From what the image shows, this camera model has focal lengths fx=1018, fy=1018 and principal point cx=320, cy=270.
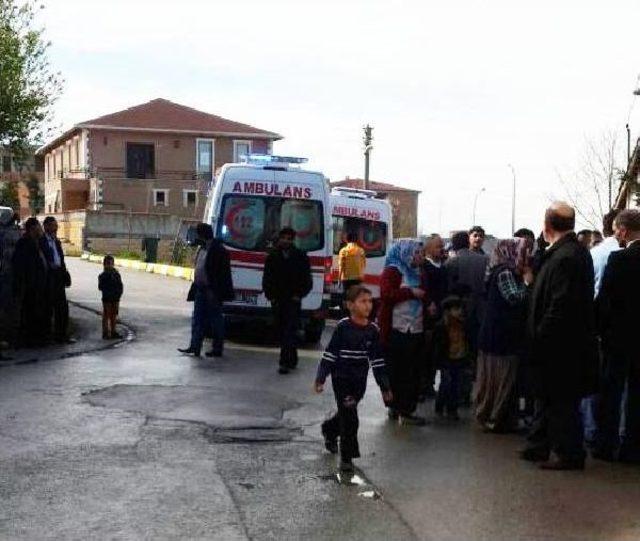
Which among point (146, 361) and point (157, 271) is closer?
point (146, 361)

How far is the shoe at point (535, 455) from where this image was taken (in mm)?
7871

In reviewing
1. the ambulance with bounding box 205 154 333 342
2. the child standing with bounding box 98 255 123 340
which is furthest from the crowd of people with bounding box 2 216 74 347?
the ambulance with bounding box 205 154 333 342

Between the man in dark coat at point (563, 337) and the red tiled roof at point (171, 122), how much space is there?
204 feet

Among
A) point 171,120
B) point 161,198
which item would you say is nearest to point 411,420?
point 161,198

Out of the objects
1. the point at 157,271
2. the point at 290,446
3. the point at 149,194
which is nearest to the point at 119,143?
the point at 149,194

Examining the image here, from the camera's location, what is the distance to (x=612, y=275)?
Answer: 780cm

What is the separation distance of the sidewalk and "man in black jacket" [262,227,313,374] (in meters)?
3.05

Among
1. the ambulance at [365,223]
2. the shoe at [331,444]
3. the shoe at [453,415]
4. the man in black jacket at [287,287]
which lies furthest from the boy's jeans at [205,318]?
the ambulance at [365,223]

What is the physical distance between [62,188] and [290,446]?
61969 mm

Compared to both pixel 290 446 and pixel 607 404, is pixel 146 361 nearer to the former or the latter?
pixel 290 446

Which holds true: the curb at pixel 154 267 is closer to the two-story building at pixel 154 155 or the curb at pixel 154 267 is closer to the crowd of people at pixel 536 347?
the two-story building at pixel 154 155

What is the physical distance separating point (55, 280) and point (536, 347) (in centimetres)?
886

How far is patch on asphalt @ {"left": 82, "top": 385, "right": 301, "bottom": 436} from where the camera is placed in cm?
881

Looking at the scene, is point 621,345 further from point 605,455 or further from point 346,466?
point 346,466
